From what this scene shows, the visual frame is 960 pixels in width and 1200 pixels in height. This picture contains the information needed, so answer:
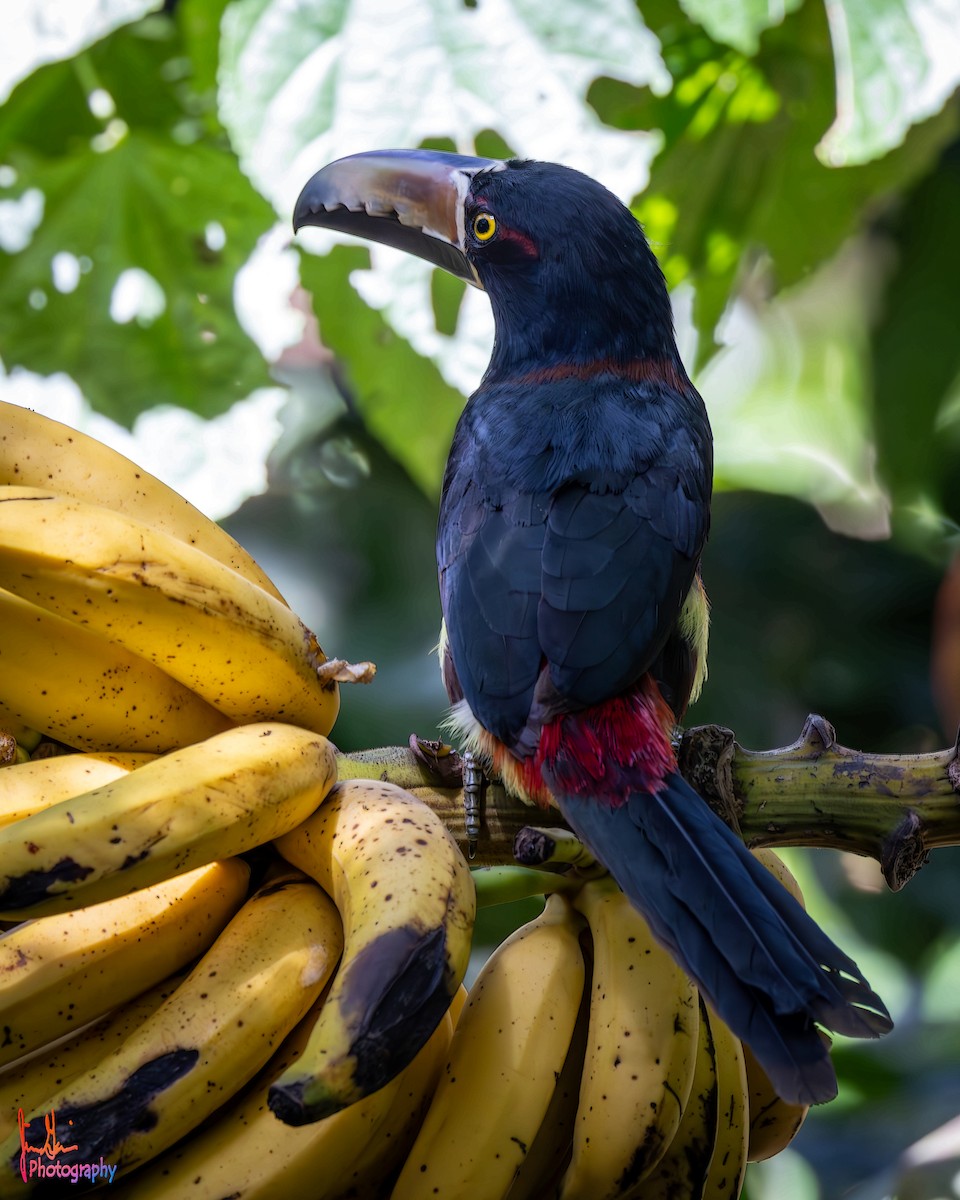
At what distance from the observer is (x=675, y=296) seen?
255 cm

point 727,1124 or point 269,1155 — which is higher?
point 269,1155

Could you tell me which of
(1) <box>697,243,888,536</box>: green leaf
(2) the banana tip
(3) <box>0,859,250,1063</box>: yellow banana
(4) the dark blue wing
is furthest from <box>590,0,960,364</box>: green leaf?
(2) the banana tip

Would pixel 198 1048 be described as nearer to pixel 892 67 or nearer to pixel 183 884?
pixel 183 884

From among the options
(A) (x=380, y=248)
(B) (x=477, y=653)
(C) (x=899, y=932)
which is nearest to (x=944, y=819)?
(B) (x=477, y=653)

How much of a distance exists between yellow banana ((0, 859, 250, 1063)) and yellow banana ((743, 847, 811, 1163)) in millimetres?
599

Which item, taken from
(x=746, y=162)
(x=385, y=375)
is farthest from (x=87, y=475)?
(x=746, y=162)

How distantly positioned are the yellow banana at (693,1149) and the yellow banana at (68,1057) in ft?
1.59

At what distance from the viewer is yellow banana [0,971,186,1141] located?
0.93 m

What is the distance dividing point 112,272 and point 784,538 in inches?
75.0

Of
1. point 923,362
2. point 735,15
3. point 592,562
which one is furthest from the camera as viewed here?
point 923,362

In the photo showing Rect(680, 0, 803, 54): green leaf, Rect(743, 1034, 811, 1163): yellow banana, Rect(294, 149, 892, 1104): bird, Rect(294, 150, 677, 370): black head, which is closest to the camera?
Rect(294, 149, 892, 1104): bird

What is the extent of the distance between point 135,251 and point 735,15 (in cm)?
144
